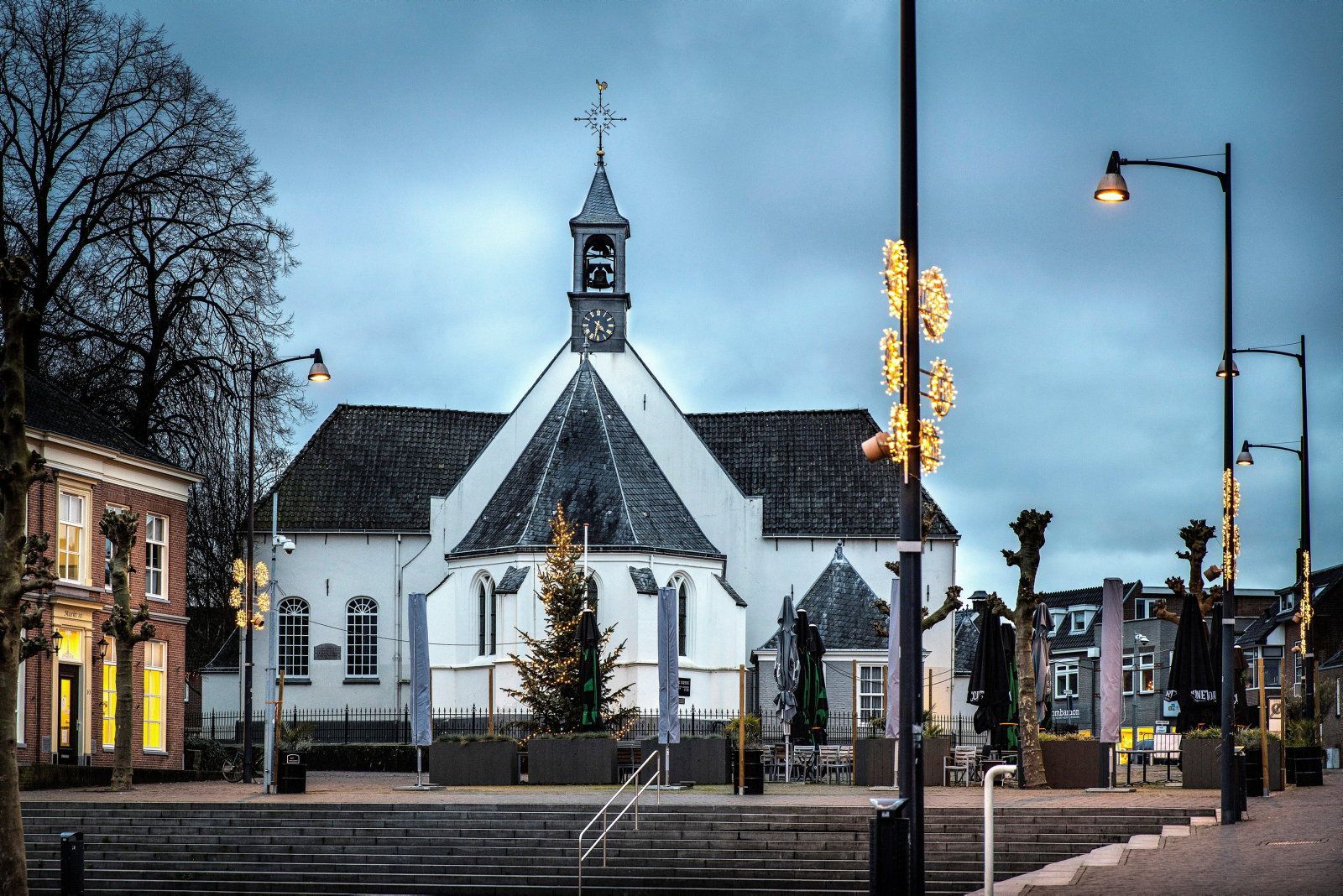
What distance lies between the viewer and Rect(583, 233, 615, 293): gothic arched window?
5500 cm

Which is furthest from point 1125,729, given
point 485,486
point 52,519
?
point 52,519

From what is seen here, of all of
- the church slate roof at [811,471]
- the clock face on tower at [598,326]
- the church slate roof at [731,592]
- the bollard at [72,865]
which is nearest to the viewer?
the bollard at [72,865]

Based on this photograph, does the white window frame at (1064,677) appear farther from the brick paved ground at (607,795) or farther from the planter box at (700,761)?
the planter box at (700,761)

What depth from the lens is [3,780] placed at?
1688 centimetres

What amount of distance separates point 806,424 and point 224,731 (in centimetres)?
2305

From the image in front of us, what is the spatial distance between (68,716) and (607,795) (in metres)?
14.7

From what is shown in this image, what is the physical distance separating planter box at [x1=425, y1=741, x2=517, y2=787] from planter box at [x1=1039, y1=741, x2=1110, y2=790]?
10.2 m

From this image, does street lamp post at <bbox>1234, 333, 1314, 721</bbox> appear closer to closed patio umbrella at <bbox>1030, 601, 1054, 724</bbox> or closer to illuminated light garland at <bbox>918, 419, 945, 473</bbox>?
closed patio umbrella at <bbox>1030, 601, 1054, 724</bbox>

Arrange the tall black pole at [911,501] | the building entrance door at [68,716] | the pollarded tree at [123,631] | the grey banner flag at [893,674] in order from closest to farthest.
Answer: the tall black pole at [911,501] < the grey banner flag at [893,674] < the pollarded tree at [123,631] < the building entrance door at [68,716]

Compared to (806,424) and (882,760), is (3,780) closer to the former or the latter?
(882,760)

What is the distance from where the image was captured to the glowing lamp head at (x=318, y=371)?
3369 centimetres

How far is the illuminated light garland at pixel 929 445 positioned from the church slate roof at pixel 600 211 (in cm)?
4213

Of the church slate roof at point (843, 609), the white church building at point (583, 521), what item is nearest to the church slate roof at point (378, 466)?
the white church building at point (583, 521)

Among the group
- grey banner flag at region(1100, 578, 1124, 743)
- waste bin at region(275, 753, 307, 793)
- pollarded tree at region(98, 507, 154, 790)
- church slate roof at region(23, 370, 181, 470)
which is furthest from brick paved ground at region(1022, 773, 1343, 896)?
church slate roof at region(23, 370, 181, 470)
